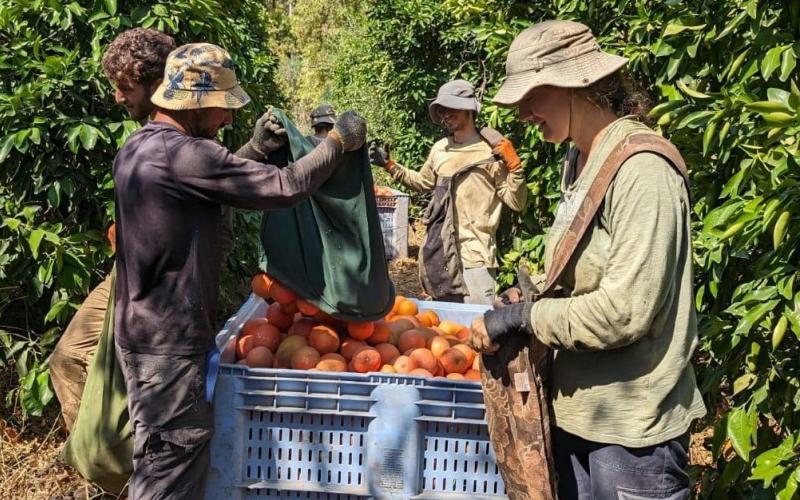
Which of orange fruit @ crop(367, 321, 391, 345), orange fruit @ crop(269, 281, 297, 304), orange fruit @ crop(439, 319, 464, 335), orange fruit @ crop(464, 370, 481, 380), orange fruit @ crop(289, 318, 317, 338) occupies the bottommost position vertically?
orange fruit @ crop(439, 319, 464, 335)

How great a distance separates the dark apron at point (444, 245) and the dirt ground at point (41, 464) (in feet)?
5.03

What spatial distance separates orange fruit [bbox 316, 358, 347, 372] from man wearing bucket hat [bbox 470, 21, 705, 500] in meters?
0.70

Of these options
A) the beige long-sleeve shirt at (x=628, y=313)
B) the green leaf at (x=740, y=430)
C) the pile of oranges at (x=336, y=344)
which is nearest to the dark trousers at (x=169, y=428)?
the pile of oranges at (x=336, y=344)

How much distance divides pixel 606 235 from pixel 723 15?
131cm

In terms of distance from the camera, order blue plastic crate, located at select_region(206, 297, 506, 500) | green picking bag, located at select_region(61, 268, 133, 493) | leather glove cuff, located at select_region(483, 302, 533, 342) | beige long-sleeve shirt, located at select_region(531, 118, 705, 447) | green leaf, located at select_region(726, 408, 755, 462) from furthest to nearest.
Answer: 1. green picking bag, located at select_region(61, 268, 133, 493)
2. blue plastic crate, located at select_region(206, 297, 506, 500)
3. green leaf, located at select_region(726, 408, 755, 462)
4. leather glove cuff, located at select_region(483, 302, 533, 342)
5. beige long-sleeve shirt, located at select_region(531, 118, 705, 447)

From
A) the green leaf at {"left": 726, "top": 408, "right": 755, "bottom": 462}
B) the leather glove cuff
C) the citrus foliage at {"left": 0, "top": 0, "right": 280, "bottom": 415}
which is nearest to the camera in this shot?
the leather glove cuff

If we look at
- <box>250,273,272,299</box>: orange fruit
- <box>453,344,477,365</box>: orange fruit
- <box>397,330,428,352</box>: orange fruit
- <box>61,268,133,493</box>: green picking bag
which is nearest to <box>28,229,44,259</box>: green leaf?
<box>61,268,133,493</box>: green picking bag

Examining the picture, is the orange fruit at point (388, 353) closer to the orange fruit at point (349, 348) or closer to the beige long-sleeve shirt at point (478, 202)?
the orange fruit at point (349, 348)

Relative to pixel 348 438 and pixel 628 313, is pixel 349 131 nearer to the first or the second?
pixel 348 438

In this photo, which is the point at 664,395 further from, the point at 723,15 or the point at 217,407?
the point at 723,15

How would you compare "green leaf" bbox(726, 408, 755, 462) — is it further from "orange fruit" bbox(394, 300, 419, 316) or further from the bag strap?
"orange fruit" bbox(394, 300, 419, 316)

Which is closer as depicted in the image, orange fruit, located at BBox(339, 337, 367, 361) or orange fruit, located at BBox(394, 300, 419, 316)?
orange fruit, located at BBox(339, 337, 367, 361)

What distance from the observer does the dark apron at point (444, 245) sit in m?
4.52

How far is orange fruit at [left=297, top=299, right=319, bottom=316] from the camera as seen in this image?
8.97ft
